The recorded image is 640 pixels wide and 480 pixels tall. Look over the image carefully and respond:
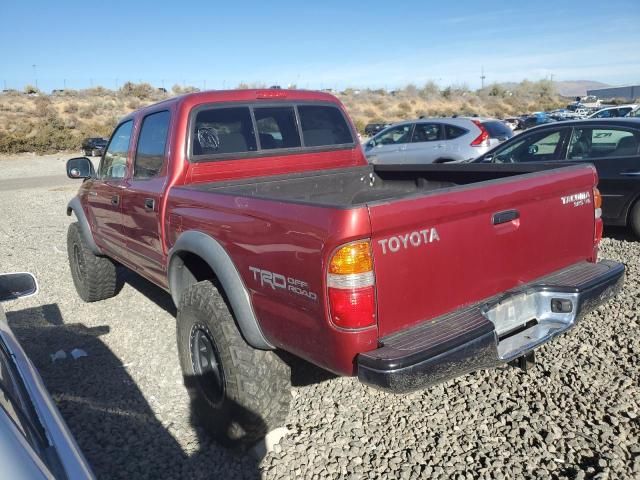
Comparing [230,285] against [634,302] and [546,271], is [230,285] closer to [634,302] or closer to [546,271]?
[546,271]

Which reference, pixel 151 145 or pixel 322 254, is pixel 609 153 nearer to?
pixel 151 145

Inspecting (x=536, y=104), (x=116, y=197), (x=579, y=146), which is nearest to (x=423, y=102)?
(x=536, y=104)

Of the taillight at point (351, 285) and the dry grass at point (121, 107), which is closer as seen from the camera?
the taillight at point (351, 285)

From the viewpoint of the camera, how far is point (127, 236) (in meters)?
4.29

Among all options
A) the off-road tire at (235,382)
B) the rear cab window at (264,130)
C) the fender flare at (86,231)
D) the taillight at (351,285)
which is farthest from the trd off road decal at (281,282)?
the fender flare at (86,231)

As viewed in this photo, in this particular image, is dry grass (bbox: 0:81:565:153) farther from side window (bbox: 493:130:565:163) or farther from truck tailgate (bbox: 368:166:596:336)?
truck tailgate (bbox: 368:166:596:336)

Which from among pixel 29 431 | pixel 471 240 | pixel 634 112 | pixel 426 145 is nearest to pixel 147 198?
pixel 471 240

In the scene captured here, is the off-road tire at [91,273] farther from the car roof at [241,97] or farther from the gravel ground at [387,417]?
the car roof at [241,97]

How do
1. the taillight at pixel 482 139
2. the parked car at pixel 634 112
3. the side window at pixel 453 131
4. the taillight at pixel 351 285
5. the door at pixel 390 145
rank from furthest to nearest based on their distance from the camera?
1. the parked car at pixel 634 112
2. the door at pixel 390 145
3. the side window at pixel 453 131
4. the taillight at pixel 482 139
5. the taillight at pixel 351 285

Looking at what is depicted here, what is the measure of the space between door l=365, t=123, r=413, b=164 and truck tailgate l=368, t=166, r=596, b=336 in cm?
972

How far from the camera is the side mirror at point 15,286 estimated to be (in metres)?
2.32

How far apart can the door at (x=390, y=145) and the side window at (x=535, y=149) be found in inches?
198

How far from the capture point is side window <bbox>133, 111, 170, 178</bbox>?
3.86m

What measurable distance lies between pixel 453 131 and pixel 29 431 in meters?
11.9
